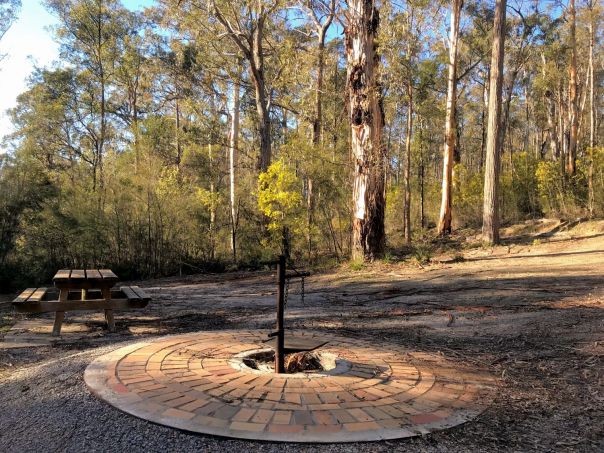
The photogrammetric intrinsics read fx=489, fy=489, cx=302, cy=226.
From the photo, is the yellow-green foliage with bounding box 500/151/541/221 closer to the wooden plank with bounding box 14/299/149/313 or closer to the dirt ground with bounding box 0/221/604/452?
the dirt ground with bounding box 0/221/604/452

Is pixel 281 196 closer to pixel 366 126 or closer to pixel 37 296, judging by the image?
pixel 366 126

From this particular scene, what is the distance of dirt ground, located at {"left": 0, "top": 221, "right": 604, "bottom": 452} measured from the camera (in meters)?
2.27

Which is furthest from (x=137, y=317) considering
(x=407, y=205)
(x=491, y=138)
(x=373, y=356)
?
(x=407, y=205)

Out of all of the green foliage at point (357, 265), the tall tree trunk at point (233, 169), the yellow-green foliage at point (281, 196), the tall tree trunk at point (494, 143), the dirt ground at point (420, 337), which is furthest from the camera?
the tall tree trunk at point (233, 169)

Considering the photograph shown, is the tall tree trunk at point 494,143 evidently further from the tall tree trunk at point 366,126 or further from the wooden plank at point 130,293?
the wooden plank at point 130,293

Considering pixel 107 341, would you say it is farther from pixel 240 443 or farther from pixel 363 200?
pixel 363 200

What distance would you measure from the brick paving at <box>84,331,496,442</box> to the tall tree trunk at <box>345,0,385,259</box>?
7.51 meters

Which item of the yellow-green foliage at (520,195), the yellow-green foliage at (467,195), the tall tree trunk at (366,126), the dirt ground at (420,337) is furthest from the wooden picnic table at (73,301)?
the yellow-green foliage at (520,195)

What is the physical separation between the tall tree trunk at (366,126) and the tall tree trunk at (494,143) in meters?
3.49

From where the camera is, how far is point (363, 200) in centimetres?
1124

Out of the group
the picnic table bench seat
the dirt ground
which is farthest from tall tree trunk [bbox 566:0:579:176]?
the picnic table bench seat

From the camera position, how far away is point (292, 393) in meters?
2.78

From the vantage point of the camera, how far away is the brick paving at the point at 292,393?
2.33 meters

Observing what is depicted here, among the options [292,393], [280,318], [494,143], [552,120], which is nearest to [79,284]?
[280,318]
